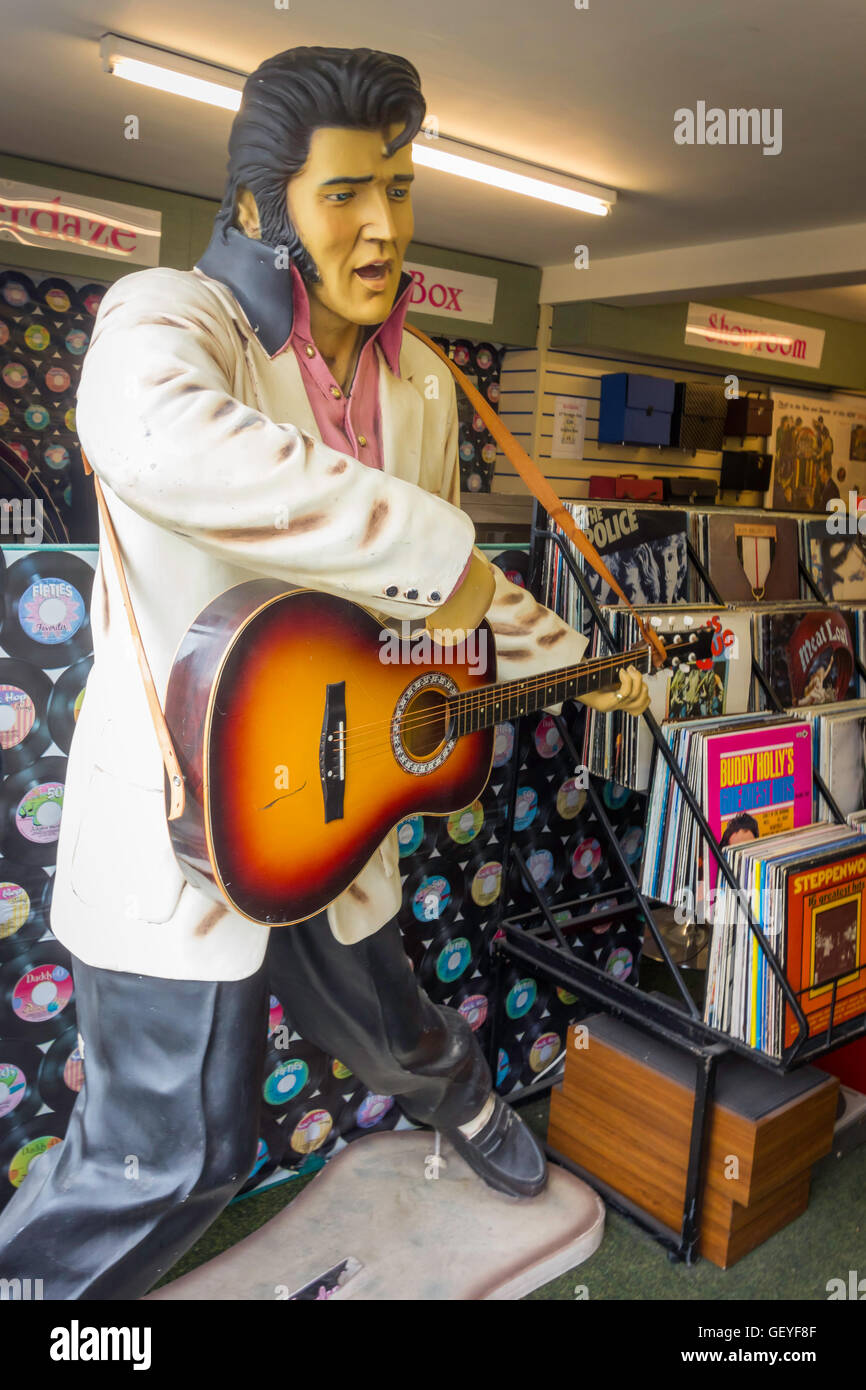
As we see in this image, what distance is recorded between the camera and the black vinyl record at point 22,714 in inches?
68.4

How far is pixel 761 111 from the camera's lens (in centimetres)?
356

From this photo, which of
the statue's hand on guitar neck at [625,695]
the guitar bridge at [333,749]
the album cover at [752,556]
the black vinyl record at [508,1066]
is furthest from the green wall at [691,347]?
the guitar bridge at [333,749]

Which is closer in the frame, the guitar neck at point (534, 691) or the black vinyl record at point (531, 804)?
the guitar neck at point (534, 691)

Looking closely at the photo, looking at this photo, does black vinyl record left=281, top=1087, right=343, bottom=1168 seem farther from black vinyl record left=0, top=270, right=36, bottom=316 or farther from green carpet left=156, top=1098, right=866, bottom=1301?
black vinyl record left=0, top=270, right=36, bottom=316

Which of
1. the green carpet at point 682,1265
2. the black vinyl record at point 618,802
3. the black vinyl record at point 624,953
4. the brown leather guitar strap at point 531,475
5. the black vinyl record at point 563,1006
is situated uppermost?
the brown leather guitar strap at point 531,475

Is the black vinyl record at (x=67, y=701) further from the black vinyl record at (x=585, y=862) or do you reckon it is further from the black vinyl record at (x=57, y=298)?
the black vinyl record at (x=57, y=298)

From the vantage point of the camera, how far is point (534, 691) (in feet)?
6.16

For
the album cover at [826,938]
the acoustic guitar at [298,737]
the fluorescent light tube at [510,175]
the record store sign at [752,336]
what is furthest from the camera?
the record store sign at [752,336]

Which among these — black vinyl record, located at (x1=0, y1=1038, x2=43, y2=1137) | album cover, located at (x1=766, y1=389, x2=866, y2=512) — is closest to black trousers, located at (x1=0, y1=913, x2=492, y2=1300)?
black vinyl record, located at (x1=0, y1=1038, x2=43, y2=1137)

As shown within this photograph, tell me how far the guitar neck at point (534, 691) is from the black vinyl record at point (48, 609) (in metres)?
0.67

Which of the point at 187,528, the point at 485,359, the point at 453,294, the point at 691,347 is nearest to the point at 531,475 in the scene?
the point at 187,528

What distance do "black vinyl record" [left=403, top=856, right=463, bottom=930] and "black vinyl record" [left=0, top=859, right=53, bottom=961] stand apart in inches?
34.1

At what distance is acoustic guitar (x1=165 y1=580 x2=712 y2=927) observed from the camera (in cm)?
141

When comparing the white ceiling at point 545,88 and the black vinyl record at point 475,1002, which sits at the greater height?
the white ceiling at point 545,88
